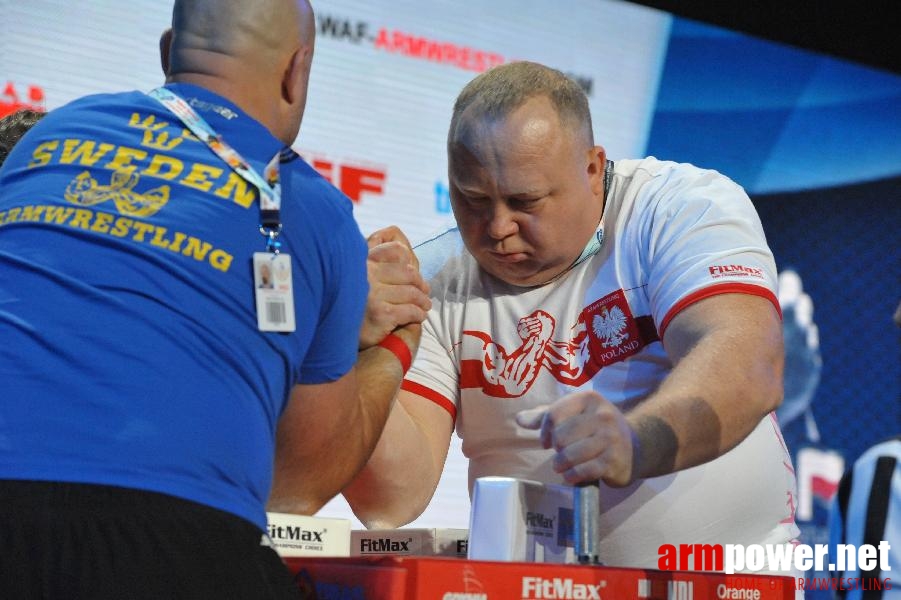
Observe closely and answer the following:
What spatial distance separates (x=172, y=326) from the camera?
42.8 inches

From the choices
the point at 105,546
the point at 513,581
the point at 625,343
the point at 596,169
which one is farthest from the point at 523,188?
the point at 105,546

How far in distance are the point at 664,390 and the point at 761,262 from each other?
389 mm

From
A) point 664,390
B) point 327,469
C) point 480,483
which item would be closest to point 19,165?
point 327,469

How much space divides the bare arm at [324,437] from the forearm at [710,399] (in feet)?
1.11

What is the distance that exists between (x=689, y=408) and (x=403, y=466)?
2.24ft

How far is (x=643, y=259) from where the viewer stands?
1925 mm

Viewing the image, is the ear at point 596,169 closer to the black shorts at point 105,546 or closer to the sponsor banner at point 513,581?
the sponsor banner at point 513,581


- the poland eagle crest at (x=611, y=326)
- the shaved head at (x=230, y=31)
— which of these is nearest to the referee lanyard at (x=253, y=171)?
the shaved head at (x=230, y=31)

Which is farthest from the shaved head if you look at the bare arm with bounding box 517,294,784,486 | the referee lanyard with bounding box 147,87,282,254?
the bare arm with bounding box 517,294,784,486

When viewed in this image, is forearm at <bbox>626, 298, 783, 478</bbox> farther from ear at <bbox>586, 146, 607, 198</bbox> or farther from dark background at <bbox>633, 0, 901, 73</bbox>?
dark background at <bbox>633, 0, 901, 73</bbox>

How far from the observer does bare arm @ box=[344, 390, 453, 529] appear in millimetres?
1929

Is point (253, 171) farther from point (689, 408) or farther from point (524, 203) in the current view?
point (524, 203)

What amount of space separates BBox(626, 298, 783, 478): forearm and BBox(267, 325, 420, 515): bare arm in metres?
0.34

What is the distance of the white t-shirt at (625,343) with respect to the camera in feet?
5.87
